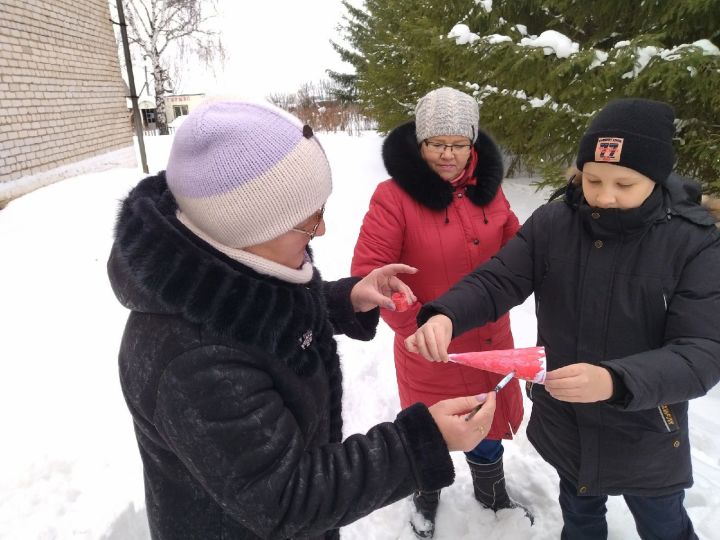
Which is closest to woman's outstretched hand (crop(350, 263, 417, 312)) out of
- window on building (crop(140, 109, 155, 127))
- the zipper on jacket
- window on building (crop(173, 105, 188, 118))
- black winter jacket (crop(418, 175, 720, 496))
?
black winter jacket (crop(418, 175, 720, 496))

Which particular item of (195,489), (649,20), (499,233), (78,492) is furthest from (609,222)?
(649,20)

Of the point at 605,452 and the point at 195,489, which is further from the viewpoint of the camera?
the point at 605,452

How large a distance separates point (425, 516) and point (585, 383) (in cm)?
169

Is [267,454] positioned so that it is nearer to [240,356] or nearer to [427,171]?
[240,356]

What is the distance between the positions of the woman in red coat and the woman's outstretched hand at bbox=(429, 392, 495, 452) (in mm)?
1063

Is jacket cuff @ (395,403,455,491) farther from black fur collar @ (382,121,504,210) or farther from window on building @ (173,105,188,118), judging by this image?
window on building @ (173,105,188,118)

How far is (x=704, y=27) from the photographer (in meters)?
4.36

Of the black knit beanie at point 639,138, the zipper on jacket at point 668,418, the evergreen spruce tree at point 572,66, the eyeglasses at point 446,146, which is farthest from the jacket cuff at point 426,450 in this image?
the evergreen spruce tree at point 572,66

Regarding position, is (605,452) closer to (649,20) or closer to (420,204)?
(420,204)

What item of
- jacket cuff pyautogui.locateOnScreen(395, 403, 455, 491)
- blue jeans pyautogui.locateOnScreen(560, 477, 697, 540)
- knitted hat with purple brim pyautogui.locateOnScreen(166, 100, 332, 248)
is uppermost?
knitted hat with purple brim pyautogui.locateOnScreen(166, 100, 332, 248)

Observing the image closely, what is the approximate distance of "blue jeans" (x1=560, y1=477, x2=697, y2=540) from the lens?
1781 mm

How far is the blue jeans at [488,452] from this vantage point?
2529mm

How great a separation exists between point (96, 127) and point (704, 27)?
11.4 m

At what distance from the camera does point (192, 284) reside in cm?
107
